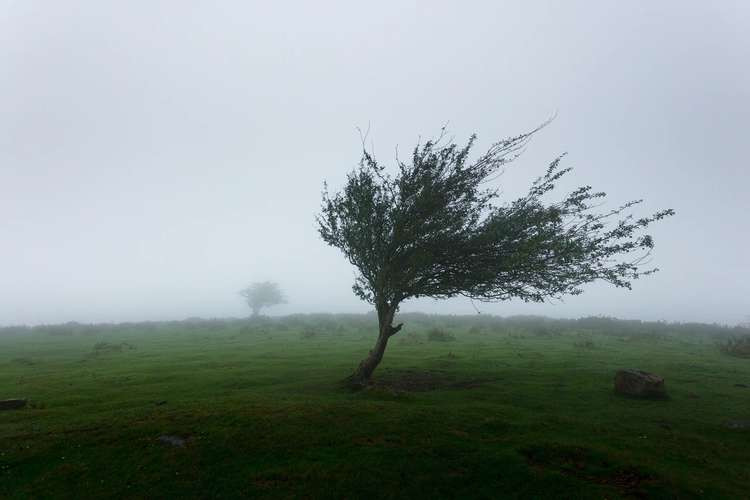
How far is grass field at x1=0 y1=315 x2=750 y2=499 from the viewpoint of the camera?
11.6 m

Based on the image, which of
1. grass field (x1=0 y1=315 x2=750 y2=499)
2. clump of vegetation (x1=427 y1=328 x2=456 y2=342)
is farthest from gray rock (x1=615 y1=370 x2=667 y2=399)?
clump of vegetation (x1=427 y1=328 x2=456 y2=342)

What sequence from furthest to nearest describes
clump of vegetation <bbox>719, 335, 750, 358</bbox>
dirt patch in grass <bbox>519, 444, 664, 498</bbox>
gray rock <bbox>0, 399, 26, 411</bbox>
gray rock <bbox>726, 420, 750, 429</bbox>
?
clump of vegetation <bbox>719, 335, 750, 358</bbox> < gray rock <bbox>0, 399, 26, 411</bbox> < gray rock <bbox>726, 420, 750, 429</bbox> < dirt patch in grass <bbox>519, 444, 664, 498</bbox>

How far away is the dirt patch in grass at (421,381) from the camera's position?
76.9 ft

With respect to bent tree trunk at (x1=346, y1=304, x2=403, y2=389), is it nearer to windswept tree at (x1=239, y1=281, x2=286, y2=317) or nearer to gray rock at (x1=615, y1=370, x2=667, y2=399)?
gray rock at (x1=615, y1=370, x2=667, y2=399)

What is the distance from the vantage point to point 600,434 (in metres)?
15.4

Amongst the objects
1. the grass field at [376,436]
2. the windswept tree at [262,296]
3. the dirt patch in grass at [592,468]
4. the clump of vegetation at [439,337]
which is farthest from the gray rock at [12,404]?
the windswept tree at [262,296]

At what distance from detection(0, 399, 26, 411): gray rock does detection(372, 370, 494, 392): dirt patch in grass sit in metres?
16.6

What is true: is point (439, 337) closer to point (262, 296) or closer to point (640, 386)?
point (640, 386)

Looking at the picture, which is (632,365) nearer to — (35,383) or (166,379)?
(166,379)

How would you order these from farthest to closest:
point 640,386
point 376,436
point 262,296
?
1. point 262,296
2. point 640,386
3. point 376,436

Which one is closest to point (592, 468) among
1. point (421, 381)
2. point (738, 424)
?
point (738, 424)

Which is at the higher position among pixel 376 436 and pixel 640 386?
pixel 640 386

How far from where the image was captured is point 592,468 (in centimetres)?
1243

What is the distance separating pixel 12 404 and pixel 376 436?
17.4 m
